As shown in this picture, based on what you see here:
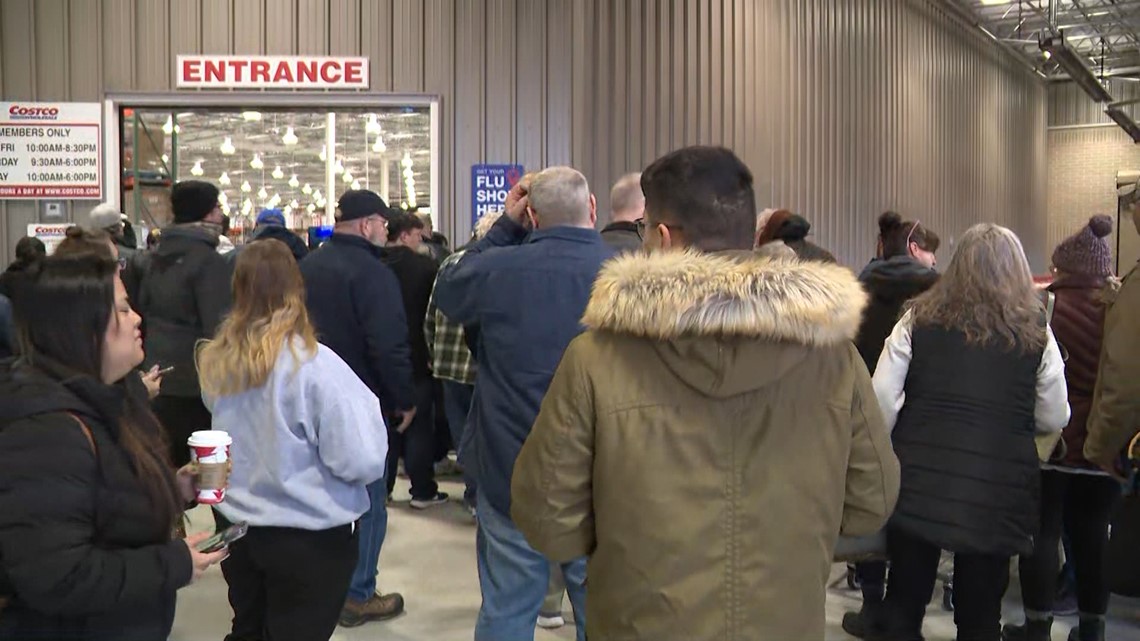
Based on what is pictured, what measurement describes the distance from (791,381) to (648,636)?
0.48 m

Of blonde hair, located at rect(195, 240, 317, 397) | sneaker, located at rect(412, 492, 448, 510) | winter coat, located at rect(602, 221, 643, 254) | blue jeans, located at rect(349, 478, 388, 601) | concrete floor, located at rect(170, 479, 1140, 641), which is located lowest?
concrete floor, located at rect(170, 479, 1140, 641)

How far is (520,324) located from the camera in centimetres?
294

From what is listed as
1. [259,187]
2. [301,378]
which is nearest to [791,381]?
[301,378]

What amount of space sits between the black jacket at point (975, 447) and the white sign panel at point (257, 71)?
606 cm

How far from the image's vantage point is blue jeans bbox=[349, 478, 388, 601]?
3.96 metres

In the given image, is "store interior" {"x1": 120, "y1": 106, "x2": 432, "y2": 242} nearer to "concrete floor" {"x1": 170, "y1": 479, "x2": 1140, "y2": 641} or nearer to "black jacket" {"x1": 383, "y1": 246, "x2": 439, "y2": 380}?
"black jacket" {"x1": 383, "y1": 246, "x2": 439, "y2": 380}

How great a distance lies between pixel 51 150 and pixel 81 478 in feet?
23.4

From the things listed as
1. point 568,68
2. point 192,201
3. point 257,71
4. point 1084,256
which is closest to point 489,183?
point 568,68

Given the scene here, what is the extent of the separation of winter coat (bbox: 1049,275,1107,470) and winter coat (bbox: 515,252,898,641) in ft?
7.76

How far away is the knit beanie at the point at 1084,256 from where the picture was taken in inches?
147

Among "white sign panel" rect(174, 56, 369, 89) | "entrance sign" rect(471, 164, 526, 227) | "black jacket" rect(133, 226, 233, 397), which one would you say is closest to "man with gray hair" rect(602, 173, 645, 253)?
"black jacket" rect(133, 226, 233, 397)

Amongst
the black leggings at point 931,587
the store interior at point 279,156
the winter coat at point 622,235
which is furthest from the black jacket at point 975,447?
the store interior at point 279,156

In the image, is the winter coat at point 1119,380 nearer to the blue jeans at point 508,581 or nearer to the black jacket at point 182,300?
the blue jeans at point 508,581

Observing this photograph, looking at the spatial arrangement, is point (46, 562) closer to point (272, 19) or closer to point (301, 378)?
point (301, 378)
